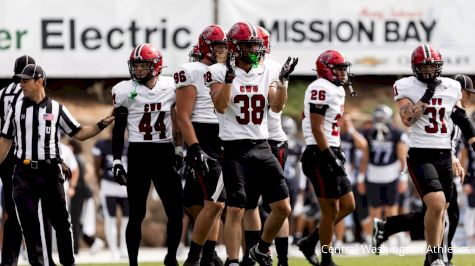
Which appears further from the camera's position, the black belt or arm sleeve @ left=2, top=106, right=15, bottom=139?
arm sleeve @ left=2, top=106, right=15, bottom=139

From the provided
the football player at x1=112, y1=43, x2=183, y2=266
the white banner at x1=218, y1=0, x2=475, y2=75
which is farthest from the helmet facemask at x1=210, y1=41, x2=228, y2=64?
the white banner at x1=218, y1=0, x2=475, y2=75

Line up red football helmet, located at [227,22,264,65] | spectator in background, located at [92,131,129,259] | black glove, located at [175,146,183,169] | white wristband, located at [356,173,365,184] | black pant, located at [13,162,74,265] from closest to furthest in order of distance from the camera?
red football helmet, located at [227,22,264,65] → black pant, located at [13,162,74,265] → black glove, located at [175,146,183,169] → spectator in background, located at [92,131,129,259] → white wristband, located at [356,173,365,184]

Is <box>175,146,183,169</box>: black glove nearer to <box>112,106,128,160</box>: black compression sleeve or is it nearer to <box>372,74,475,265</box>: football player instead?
<box>112,106,128,160</box>: black compression sleeve

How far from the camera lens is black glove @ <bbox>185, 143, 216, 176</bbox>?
9.86 meters

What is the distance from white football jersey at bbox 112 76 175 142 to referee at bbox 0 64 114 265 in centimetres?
29

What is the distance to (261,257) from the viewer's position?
982cm

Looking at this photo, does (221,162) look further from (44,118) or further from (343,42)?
(343,42)

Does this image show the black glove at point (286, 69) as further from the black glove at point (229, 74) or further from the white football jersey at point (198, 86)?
the white football jersey at point (198, 86)

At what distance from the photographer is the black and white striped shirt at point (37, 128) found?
33.4 feet

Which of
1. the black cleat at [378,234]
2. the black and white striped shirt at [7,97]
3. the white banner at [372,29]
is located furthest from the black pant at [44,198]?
the white banner at [372,29]

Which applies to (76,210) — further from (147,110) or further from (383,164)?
(147,110)

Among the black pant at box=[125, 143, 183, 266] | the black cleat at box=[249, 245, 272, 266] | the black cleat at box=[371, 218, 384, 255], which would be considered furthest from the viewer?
the black cleat at box=[371, 218, 384, 255]

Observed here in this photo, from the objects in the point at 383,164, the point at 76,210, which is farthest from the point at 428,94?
the point at 76,210

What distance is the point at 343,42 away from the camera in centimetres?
1730
